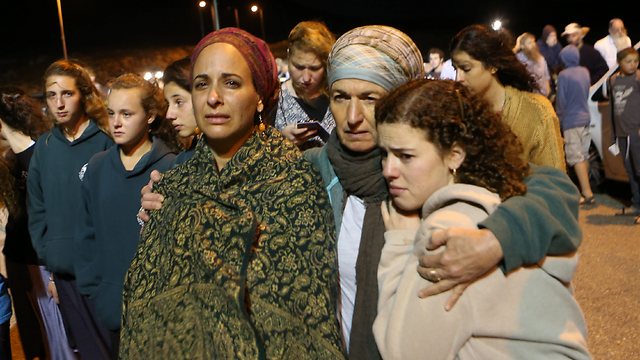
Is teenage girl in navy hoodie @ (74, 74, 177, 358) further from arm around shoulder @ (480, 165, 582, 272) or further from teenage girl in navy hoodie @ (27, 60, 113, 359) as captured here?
arm around shoulder @ (480, 165, 582, 272)

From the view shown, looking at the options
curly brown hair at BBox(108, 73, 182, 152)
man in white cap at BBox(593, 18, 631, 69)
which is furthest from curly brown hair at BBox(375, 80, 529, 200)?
man in white cap at BBox(593, 18, 631, 69)

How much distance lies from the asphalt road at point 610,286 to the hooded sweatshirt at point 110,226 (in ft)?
8.76

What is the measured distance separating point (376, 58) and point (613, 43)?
11.6 m

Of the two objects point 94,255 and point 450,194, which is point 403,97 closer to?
point 450,194

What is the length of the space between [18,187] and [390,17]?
3575cm

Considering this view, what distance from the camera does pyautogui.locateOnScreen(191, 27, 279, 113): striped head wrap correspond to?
2.27m

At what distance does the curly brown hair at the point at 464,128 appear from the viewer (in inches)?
72.7

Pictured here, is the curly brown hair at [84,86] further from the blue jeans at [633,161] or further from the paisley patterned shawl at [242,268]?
the blue jeans at [633,161]

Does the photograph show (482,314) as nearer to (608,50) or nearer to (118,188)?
(118,188)

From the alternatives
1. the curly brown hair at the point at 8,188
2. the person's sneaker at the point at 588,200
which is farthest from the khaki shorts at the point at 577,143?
the curly brown hair at the point at 8,188

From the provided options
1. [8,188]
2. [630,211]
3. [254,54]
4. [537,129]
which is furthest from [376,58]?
[630,211]

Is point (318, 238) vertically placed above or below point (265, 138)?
below

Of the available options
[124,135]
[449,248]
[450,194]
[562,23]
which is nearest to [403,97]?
[450,194]

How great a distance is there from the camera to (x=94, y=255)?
11.9ft
